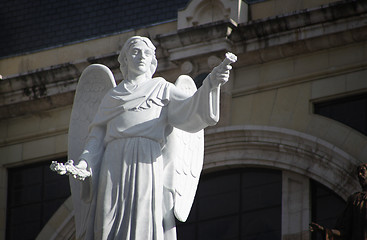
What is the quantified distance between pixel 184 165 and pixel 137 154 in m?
0.64

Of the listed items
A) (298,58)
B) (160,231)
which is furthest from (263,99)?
(160,231)

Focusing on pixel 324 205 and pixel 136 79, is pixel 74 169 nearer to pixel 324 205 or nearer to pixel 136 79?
pixel 136 79

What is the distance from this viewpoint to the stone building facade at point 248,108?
2338 centimetres

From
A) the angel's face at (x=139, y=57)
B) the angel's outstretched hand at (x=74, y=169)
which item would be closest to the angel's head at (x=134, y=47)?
the angel's face at (x=139, y=57)

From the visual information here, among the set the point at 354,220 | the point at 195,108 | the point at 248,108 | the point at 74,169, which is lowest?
the point at 74,169

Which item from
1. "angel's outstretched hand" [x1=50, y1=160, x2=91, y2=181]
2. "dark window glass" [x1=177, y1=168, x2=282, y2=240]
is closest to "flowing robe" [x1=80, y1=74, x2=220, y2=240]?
"angel's outstretched hand" [x1=50, y1=160, x2=91, y2=181]

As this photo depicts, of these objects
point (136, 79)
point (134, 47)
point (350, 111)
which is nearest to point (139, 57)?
point (134, 47)

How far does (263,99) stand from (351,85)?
1.49 m

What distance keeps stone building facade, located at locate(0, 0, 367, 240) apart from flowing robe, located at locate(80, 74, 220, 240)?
6239 millimetres

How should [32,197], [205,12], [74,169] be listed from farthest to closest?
[32,197] → [205,12] → [74,169]

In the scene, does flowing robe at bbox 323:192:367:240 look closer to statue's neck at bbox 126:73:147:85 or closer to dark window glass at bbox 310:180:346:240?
dark window glass at bbox 310:180:346:240

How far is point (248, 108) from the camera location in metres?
24.5

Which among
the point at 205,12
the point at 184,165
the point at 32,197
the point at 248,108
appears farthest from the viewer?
the point at 32,197

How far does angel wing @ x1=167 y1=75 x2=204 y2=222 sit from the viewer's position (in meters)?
17.0
